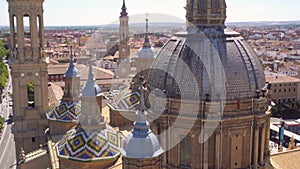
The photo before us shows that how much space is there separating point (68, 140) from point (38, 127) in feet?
36.3

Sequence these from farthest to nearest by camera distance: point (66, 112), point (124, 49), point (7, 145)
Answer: point (124, 49), point (7, 145), point (66, 112)

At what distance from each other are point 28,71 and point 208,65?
693 inches

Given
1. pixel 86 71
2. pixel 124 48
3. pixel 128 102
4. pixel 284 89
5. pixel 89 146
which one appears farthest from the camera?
pixel 284 89

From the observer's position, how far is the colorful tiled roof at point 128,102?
2550 cm

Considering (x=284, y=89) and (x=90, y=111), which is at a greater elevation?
(x=90, y=111)

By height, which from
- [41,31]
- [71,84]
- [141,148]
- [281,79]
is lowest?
[281,79]

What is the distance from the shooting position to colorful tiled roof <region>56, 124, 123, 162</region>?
63.3 ft

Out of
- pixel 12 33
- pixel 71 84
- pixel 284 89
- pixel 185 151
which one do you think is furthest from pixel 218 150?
pixel 284 89

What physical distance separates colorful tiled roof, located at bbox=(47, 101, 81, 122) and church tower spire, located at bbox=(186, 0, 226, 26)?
12431 millimetres

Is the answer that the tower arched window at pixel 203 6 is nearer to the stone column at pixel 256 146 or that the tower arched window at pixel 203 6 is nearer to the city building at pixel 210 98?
the city building at pixel 210 98

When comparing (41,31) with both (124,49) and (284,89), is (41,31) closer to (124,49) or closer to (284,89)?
(124,49)

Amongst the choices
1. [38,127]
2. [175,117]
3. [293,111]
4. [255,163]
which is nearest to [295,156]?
[255,163]

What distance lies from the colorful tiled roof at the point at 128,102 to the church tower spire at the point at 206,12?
9833mm

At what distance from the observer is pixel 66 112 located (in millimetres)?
26469
